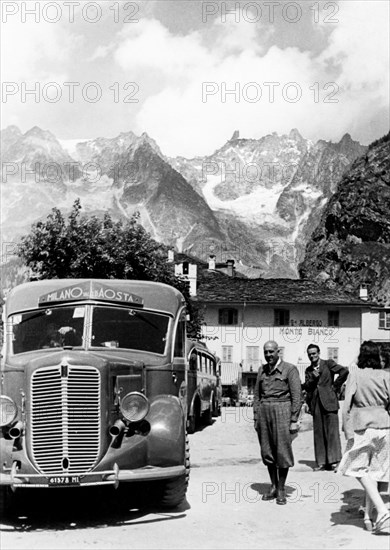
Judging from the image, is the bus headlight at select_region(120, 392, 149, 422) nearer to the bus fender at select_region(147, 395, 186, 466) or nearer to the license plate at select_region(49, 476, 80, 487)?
the bus fender at select_region(147, 395, 186, 466)

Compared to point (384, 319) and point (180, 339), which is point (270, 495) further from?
point (384, 319)

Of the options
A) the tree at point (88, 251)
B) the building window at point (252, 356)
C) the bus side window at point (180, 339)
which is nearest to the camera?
the bus side window at point (180, 339)

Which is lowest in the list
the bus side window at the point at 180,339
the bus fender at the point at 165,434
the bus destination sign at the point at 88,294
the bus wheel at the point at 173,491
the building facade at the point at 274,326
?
the bus wheel at the point at 173,491

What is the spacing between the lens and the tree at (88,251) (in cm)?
3231

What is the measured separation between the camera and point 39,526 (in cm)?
890

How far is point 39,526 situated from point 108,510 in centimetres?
104

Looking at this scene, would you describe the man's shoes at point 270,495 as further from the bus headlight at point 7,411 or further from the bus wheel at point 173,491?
the bus headlight at point 7,411

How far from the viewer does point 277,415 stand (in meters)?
9.93

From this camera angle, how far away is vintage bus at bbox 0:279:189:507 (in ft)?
28.8

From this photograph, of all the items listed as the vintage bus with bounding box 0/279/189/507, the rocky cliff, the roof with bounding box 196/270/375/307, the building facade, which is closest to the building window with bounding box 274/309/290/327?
the building facade

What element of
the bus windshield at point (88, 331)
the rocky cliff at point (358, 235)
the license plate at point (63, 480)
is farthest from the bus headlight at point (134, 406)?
the rocky cliff at point (358, 235)

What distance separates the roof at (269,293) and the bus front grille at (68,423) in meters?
51.1

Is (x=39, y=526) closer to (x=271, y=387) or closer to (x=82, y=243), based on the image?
(x=271, y=387)

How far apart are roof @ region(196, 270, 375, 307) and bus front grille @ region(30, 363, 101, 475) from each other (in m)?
51.1
